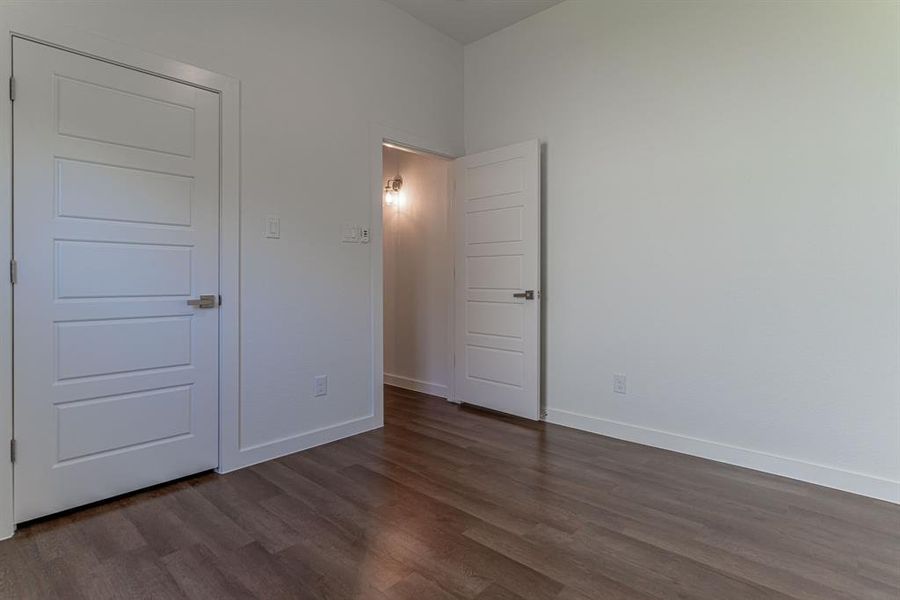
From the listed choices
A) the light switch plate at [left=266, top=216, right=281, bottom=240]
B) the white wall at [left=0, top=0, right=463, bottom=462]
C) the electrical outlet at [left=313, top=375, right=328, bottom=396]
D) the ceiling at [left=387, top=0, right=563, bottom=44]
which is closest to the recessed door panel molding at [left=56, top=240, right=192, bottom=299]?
the white wall at [left=0, top=0, right=463, bottom=462]

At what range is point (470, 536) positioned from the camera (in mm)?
2004

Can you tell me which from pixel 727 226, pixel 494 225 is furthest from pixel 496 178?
pixel 727 226

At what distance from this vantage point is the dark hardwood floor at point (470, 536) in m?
1.69

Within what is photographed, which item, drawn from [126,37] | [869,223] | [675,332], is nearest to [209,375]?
[126,37]

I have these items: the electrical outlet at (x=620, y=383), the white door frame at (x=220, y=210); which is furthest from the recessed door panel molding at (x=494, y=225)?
the white door frame at (x=220, y=210)

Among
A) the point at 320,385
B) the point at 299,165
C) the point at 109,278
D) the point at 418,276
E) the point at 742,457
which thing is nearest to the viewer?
the point at 109,278

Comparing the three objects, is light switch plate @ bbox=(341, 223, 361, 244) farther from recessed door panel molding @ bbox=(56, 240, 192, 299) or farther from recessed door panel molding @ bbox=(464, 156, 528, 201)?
recessed door panel molding @ bbox=(464, 156, 528, 201)

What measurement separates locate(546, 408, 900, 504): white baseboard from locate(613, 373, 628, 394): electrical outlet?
23cm

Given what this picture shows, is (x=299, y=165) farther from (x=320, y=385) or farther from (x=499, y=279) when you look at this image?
(x=499, y=279)

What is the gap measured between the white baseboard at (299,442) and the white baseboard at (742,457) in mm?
1469

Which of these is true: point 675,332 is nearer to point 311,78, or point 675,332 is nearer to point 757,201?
point 757,201

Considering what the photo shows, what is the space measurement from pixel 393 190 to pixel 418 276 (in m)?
0.99

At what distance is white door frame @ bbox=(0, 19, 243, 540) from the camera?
6.64 ft

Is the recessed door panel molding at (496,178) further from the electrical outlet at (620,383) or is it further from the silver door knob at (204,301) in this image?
the silver door knob at (204,301)
